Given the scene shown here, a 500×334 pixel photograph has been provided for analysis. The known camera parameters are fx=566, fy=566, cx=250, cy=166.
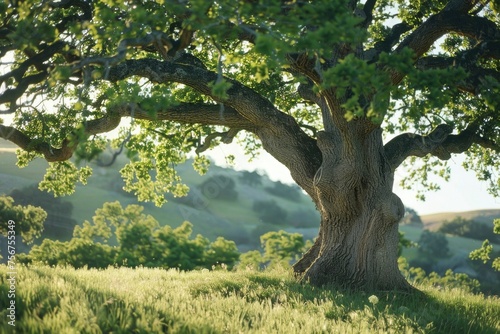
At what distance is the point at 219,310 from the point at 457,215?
95.2m

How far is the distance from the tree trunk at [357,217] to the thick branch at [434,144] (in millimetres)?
968

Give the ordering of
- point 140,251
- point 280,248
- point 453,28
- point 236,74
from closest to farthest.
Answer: point 453,28
point 236,74
point 140,251
point 280,248

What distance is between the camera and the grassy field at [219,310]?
24.2 feet

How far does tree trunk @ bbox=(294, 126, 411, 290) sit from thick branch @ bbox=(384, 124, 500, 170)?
97 cm

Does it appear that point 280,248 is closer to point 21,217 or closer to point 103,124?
point 21,217

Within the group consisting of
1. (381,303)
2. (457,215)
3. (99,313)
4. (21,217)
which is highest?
(457,215)

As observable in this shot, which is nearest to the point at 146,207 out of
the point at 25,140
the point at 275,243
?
the point at 275,243

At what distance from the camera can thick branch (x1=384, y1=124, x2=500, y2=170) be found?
1516 cm

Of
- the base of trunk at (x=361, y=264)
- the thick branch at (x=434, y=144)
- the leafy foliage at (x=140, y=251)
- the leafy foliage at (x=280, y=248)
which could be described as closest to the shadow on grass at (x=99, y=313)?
the base of trunk at (x=361, y=264)

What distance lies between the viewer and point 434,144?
15.5 m

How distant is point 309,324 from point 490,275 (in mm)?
63095

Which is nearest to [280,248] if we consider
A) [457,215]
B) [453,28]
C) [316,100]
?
[316,100]

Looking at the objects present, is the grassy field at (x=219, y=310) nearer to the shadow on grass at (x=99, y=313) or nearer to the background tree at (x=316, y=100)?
the shadow on grass at (x=99, y=313)

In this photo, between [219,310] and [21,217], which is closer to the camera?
[219,310]
